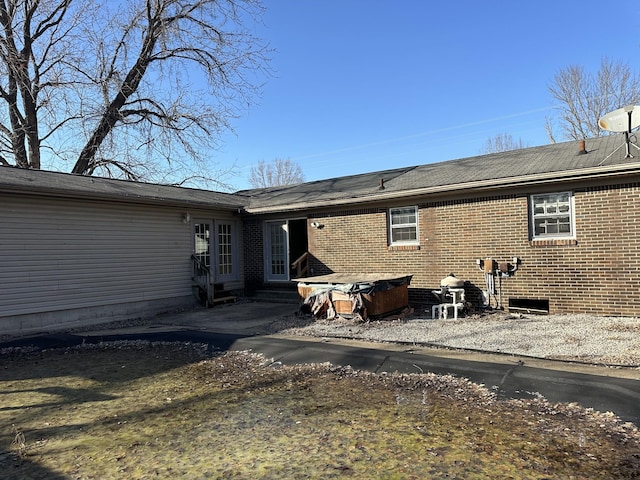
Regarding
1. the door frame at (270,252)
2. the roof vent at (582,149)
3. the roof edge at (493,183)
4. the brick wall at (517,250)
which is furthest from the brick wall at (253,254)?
the roof vent at (582,149)

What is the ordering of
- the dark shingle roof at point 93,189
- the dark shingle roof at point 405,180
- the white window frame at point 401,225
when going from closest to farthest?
the dark shingle roof at point 405,180 → the dark shingle roof at point 93,189 → the white window frame at point 401,225

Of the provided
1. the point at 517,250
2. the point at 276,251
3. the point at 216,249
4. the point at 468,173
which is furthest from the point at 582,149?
the point at 216,249

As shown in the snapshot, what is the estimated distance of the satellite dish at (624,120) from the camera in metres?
8.57

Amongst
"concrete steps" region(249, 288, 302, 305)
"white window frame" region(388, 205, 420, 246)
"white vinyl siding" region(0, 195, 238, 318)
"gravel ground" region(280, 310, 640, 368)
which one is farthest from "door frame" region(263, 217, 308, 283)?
"gravel ground" region(280, 310, 640, 368)

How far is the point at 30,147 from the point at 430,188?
63.8 feet

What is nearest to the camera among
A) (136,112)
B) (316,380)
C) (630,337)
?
(316,380)

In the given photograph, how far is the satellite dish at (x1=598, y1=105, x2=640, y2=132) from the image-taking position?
857cm

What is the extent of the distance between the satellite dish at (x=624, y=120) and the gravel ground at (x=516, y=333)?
382cm

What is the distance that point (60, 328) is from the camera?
9219 mm

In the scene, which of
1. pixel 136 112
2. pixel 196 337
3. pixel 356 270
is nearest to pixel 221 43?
pixel 136 112

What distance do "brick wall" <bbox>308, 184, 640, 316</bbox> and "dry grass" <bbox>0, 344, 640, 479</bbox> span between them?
16.1ft

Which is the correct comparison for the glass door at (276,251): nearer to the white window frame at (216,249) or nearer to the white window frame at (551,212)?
the white window frame at (216,249)

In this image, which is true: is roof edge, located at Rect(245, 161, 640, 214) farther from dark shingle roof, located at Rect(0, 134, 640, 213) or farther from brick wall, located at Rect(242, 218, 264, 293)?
brick wall, located at Rect(242, 218, 264, 293)

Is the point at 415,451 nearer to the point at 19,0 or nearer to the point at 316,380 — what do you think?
the point at 316,380
